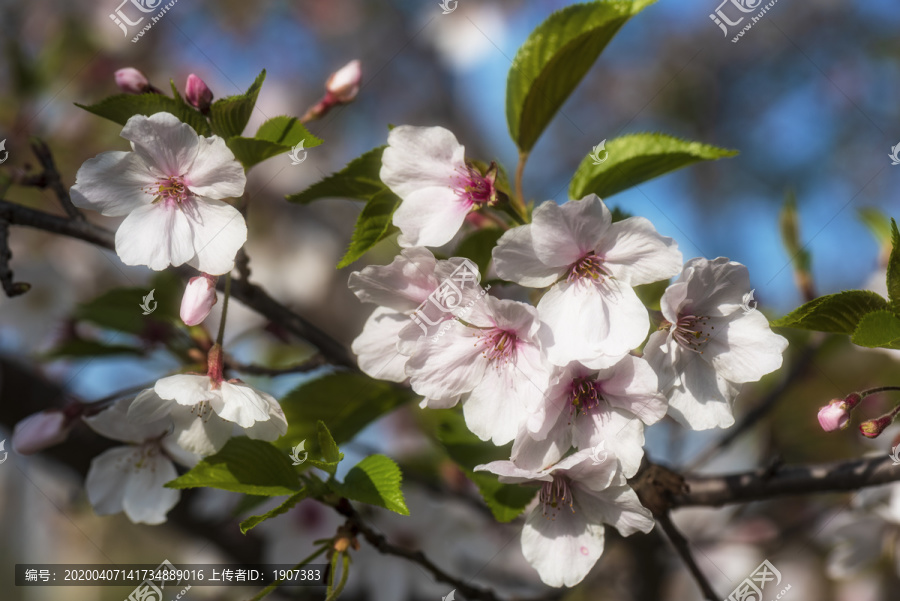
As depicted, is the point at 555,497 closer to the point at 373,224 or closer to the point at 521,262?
the point at 521,262

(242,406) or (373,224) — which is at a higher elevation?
(373,224)

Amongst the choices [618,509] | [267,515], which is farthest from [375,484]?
[618,509]

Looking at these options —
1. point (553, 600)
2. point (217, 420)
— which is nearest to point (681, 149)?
point (217, 420)

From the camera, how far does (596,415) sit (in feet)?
3.79

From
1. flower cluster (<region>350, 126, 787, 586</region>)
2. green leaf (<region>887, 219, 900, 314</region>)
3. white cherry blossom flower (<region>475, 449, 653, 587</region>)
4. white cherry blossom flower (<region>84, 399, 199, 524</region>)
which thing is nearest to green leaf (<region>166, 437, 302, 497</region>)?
white cherry blossom flower (<region>84, 399, 199, 524</region>)

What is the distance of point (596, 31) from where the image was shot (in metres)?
1.23

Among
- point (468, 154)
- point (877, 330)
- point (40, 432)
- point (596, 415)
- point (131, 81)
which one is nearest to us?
point (877, 330)

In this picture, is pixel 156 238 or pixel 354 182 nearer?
pixel 156 238

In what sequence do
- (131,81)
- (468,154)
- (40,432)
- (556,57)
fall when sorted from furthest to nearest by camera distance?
(468,154), (40,432), (131,81), (556,57)

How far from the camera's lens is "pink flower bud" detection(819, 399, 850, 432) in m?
1.14

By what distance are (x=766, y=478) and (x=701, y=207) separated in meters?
5.46

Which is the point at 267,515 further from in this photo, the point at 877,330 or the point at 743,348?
the point at 877,330

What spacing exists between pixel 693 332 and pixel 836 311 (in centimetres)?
22

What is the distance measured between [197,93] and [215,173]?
145 millimetres
